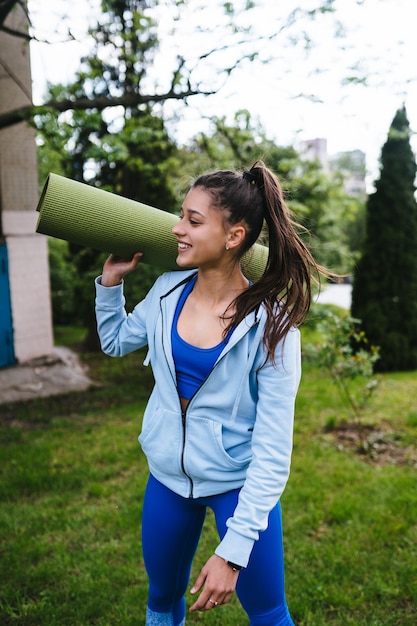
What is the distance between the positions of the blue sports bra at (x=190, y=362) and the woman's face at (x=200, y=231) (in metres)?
0.25

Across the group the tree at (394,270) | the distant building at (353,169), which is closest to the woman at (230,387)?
the distant building at (353,169)

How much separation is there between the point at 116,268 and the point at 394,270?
820cm

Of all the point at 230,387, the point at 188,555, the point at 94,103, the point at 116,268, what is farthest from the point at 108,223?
the point at 94,103

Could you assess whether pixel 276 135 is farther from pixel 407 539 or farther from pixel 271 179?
pixel 271 179

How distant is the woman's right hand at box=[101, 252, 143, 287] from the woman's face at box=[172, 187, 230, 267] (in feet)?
1.07

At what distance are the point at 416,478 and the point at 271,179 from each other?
344 cm

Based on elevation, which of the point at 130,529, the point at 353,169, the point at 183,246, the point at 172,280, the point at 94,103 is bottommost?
the point at 130,529

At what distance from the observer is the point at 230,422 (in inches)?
68.7

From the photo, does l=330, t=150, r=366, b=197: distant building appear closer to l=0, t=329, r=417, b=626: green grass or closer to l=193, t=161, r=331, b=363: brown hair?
l=0, t=329, r=417, b=626: green grass

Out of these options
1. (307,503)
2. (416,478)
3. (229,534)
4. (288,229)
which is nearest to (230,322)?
(288,229)

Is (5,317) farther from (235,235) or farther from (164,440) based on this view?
(235,235)

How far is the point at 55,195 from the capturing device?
5.72 ft

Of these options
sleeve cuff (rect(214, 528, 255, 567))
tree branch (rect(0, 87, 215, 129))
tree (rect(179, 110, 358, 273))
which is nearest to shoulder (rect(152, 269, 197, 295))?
sleeve cuff (rect(214, 528, 255, 567))

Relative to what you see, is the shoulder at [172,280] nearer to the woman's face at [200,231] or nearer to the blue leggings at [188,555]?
the woman's face at [200,231]
